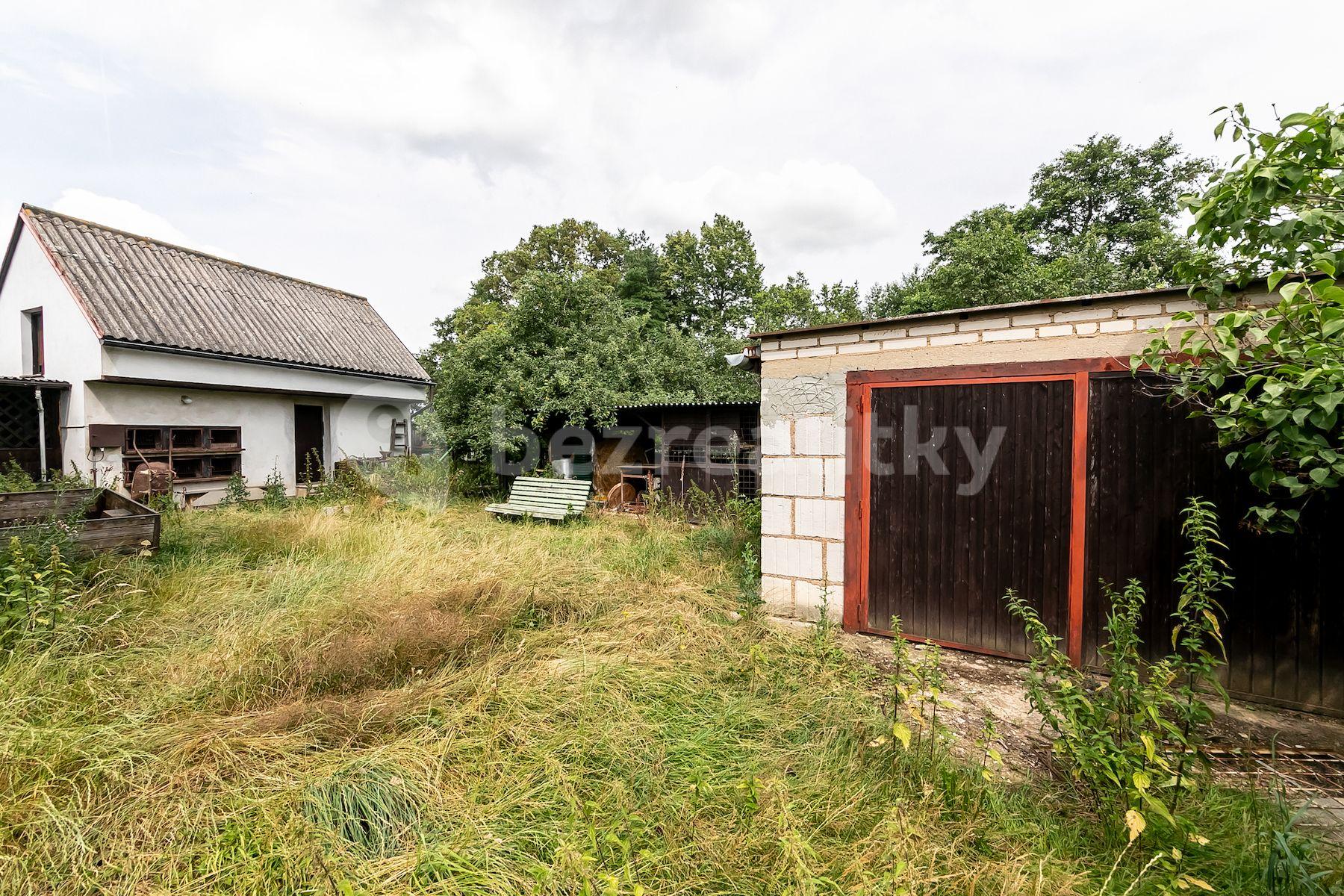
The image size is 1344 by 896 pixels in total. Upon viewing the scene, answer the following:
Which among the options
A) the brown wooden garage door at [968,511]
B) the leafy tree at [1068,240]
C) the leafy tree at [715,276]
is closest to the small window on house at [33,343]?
the brown wooden garage door at [968,511]

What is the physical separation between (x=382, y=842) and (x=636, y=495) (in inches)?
326

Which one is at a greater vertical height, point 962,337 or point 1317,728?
point 962,337

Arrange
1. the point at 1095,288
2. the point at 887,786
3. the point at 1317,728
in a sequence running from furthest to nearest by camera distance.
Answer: the point at 1095,288 < the point at 1317,728 < the point at 887,786

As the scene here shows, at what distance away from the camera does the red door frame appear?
12.3 ft

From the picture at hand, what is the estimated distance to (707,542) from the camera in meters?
6.48

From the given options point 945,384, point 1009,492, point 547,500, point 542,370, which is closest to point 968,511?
point 1009,492

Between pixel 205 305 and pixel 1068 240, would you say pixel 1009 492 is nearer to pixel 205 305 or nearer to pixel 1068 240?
pixel 205 305

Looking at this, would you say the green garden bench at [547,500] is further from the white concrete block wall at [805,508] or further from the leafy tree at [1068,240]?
the leafy tree at [1068,240]

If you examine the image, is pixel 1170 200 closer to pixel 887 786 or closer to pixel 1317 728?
pixel 1317 728

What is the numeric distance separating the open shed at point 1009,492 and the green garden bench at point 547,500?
14.4 feet

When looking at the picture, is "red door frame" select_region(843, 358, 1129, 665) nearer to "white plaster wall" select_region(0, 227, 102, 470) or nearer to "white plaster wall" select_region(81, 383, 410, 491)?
"white plaster wall" select_region(81, 383, 410, 491)

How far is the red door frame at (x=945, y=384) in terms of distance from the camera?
3.74 metres

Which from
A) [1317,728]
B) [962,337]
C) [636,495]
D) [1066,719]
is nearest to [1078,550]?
[1317,728]

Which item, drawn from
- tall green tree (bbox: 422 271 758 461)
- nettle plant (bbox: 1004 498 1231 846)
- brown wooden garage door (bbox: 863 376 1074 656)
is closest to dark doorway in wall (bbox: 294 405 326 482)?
tall green tree (bbox: 422 271 758 461)
